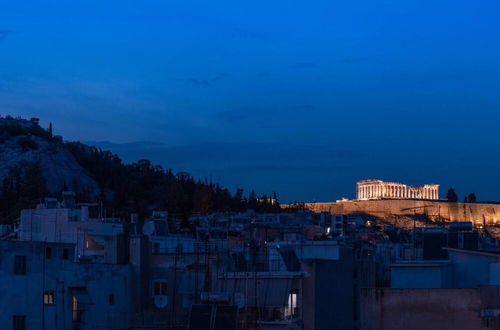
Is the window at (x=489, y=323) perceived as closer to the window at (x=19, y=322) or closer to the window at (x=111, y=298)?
the window at (x=19, y=322)

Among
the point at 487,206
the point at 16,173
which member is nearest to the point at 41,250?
the point at 16,173

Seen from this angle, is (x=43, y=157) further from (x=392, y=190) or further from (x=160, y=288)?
(x=160, y=288)

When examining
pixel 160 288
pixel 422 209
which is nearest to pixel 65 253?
pixel 160 288

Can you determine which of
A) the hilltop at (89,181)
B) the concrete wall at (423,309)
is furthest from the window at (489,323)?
the hilltop at (89,181)

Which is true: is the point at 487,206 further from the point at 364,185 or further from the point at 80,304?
the point at 80,304

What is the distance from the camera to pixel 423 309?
74.6 ft

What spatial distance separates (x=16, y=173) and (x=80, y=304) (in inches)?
2421

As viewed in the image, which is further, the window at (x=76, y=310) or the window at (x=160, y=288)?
the window at (x=160, y=288)

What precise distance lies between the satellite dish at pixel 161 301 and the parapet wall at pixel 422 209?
9597cm

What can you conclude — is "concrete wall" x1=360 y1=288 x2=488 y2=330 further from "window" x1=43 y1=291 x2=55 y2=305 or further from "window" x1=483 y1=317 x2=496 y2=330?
"window" x1=43 y1=291 x2=55 y2=305

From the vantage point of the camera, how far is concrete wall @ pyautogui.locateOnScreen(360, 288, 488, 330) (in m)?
22.4

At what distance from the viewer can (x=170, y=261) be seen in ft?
112

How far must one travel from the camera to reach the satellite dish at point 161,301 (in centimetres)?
3331

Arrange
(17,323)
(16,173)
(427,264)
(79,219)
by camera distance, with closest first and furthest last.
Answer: (427,264) → (17,323) → (79,219) → (16,173)
